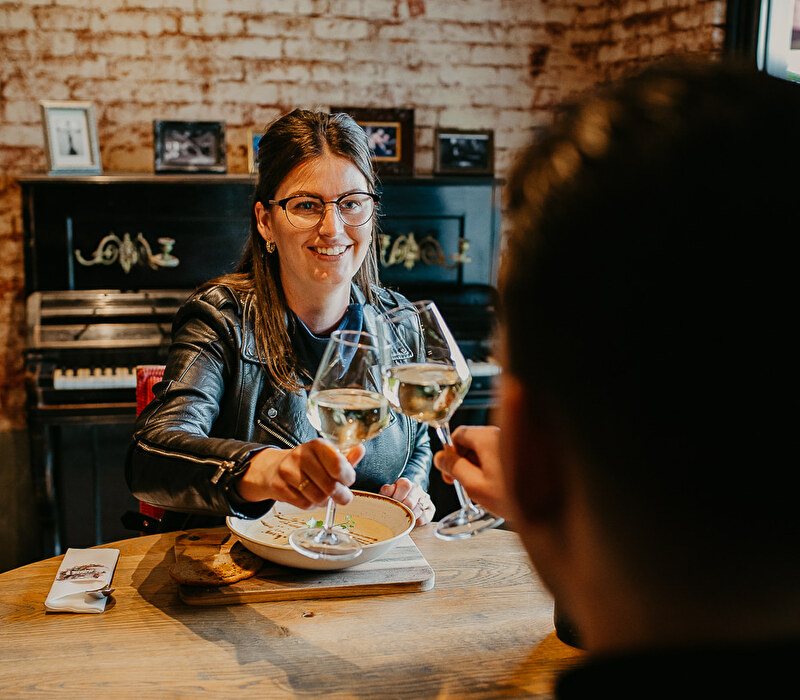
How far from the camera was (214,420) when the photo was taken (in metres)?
1.97

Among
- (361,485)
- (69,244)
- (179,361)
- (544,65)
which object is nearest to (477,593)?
(361,485)

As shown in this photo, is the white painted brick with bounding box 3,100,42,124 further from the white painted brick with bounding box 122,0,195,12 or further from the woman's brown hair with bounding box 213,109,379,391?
the woman's brown hair with bounding box 213,109,379,391

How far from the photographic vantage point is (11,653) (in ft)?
4.09

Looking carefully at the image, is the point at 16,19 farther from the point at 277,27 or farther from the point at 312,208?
the point at 312,208

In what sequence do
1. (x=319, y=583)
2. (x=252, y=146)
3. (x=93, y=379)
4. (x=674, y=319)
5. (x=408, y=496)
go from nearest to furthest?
(x=674, y=319) → (x=319, y=583) → (x=408, y=496) → (x=93, y=379) → (x=252, y=146)

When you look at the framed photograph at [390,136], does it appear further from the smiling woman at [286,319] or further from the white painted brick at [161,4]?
the smiling woman at [286,319]

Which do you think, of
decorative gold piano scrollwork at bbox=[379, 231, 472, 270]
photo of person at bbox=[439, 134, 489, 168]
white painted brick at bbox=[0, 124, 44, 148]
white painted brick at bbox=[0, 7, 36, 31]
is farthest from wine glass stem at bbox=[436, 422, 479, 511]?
white painted brick at bbox=[0, 7, 36, 31]

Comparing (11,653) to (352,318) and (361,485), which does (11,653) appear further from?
(352,318)

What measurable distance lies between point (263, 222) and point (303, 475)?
42.7 inches

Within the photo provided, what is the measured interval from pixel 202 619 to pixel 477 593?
449mm

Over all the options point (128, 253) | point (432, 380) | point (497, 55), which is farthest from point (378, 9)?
point (432, 380)

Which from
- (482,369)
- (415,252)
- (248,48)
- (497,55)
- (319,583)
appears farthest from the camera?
(497,55)

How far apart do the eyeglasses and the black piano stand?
1.49 meters

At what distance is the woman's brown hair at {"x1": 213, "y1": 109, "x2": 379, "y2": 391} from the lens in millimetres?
2057
